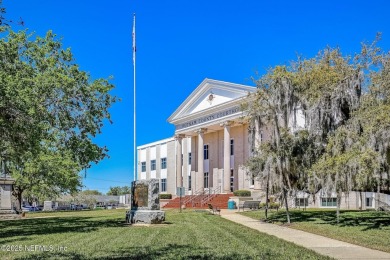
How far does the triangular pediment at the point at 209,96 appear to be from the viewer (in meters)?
51.7

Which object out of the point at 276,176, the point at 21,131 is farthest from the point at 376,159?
the point at 21,131

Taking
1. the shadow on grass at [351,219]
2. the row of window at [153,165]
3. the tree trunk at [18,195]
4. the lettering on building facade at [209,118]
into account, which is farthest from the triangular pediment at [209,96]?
the shadow on grass at [351,219]

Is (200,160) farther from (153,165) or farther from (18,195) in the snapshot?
(18,195)

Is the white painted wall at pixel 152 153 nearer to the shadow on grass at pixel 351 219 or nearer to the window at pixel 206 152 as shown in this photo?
the window at pixel 206 152

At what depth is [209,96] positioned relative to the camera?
56.2m

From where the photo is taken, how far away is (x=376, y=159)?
18719mm

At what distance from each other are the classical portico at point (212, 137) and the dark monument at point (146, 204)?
1027 inches

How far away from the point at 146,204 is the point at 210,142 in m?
36.6

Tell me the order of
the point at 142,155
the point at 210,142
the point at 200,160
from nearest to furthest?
the point at 200,160, the point at 210,142, the point at 142,155

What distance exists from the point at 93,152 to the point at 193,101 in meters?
33.9

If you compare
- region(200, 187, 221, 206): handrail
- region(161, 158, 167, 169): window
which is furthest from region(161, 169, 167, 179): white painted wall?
region(200, 187, 221, 206): handrail

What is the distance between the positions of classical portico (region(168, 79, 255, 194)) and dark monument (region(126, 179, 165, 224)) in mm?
26076

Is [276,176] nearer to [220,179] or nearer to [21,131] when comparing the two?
[21,131]

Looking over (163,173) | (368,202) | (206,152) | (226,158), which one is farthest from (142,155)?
(368,202)
